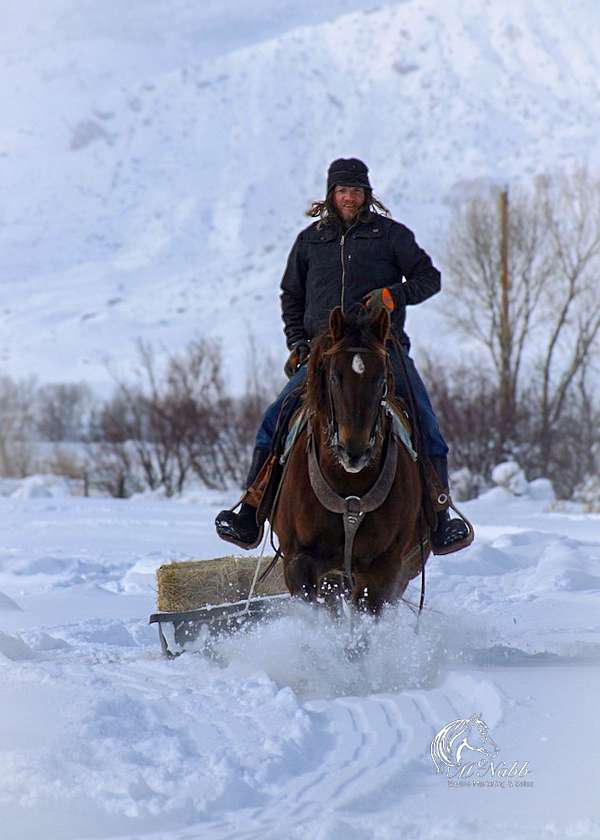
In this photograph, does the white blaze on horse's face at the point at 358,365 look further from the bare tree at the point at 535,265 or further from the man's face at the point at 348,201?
the bare tree at the point at 535,265

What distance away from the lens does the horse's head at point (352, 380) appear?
17.7 feet

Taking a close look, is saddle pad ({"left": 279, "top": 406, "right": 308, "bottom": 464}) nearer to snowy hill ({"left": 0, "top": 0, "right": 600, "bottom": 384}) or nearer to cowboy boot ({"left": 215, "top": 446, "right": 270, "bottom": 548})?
cowboy boot ({"left": 215, "top": 446, "right": 270, "bottom": 548})

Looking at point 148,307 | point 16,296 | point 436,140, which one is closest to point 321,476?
point 148,307

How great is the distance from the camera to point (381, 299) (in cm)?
615

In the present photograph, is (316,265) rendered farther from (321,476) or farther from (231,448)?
(231,448)

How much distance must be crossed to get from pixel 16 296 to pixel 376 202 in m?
90.8

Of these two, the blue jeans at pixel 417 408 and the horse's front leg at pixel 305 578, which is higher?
the blue jeans at pixel 417 408

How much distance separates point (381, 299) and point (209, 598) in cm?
247

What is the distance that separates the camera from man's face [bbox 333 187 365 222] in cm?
666

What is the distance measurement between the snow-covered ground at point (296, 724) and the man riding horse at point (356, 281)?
70 cm

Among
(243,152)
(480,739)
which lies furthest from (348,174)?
(243,152)

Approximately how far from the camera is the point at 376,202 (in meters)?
6.82

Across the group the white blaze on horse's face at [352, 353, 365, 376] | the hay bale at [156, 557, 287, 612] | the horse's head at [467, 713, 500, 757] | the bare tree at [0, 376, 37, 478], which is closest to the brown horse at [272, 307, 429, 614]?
the white blaze on horse's face at [352, 353, 365, 376]

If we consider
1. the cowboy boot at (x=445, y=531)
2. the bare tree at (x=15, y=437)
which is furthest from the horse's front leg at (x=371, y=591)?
the bare tree at (x=15, y=437)
